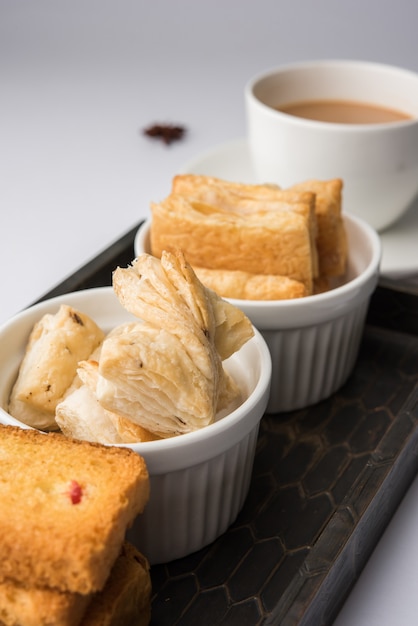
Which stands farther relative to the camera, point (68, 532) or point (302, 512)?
point (302, 512)

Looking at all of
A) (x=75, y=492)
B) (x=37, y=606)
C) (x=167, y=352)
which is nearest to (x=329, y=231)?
(x=167, y=352)

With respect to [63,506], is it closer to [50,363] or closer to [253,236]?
[50,363]

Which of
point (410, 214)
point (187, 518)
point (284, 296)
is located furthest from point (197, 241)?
point (410, 214)

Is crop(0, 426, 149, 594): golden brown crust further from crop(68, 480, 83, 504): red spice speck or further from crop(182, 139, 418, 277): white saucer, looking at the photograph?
crop(182, 139, 418, 277): white saucer

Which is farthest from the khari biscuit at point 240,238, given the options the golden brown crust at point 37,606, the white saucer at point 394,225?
Answer: the golden brown crust at point 37,606

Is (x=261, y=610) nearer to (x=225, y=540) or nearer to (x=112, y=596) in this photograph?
(x=225, y=540)

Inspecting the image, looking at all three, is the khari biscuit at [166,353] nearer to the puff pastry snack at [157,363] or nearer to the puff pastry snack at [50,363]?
the puff pastry snack at [157,363]
